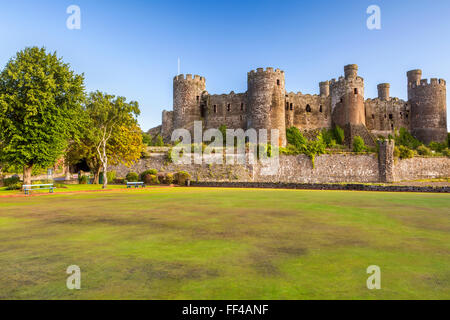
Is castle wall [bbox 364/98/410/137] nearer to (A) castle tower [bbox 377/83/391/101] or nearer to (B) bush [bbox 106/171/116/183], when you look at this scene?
(A) castle tower [bbox 377/83/391/101]

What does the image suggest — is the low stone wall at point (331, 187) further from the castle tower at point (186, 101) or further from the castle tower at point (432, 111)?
the castle tower at point (432, 111)

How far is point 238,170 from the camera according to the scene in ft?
124

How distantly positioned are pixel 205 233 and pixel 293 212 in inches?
193

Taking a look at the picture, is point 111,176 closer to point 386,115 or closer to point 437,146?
point 386,115

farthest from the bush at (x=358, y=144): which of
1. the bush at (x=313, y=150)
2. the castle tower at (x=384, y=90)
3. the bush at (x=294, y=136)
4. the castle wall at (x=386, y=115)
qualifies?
the castle tower at (x=384, y=90)

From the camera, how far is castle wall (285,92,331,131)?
54.5m

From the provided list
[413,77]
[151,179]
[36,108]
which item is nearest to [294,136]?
[151,179]

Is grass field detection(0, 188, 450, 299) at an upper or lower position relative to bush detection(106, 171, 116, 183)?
lower

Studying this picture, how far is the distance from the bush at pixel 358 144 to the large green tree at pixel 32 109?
39188 millimetres

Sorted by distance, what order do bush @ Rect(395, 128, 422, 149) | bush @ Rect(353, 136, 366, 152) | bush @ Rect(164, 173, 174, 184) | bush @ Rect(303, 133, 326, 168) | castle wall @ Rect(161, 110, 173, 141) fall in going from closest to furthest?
bush @ Rect(164, 173, 174, 184), bush @ Rect(303, 133, 326, 168), bush @ Rect(353, 136, 366, 152), bush @ Rect(395, 128, 422, 149), castle wall @ Rect(161, 110, 173, 141)

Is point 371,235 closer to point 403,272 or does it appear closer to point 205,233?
point 403,272

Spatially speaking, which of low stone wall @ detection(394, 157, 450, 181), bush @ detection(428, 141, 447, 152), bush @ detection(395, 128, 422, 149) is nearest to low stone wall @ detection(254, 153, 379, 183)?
low stone wall @ detection(394, 157, 450, 181)

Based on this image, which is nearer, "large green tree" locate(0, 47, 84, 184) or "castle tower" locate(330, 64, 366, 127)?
"large green tree" locate(0, 47, 84, 184)

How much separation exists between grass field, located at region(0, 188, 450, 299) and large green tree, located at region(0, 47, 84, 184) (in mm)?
14614
